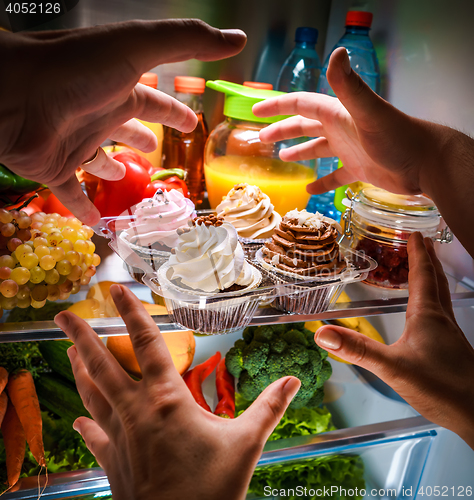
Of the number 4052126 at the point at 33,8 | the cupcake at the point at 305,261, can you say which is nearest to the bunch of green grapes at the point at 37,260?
the cupcake at the point at 305,261

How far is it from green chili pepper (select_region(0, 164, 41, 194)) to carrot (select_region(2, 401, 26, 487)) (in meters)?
0.47

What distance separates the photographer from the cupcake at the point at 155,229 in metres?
0.86

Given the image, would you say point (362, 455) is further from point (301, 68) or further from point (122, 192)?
point (301, 68)

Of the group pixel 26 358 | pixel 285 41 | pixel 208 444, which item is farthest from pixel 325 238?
pixel 285 41

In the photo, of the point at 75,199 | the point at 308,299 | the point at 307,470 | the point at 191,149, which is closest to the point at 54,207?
the point at 75,199

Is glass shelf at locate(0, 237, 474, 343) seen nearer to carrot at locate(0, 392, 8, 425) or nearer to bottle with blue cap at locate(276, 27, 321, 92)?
carrot at locate(0, 392, 8, 425)

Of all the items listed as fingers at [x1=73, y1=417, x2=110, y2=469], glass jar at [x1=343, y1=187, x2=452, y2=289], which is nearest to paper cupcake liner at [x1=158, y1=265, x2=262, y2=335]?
fingers at [x1=73, y1=417, x2=110, y2=469]

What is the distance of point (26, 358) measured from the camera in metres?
0.95

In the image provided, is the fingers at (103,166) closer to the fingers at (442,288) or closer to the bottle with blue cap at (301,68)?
the fingers at (442,288)

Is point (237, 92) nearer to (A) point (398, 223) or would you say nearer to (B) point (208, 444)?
(A) point (398, 223)

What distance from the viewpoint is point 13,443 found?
862 millimetres

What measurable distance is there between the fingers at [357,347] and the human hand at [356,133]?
1.15 feet

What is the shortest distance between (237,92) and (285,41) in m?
0.54

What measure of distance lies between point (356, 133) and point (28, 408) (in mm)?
933
